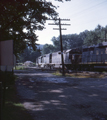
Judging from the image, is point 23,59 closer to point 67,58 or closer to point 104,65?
point 67,58

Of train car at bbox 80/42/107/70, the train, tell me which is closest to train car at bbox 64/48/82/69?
the train

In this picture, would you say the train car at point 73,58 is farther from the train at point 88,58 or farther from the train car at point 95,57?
the train car at point 95,57

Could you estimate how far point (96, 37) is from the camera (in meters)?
83.9

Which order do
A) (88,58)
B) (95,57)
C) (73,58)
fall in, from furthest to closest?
1. (73,58)
2. (88,58)
3. (95,57)

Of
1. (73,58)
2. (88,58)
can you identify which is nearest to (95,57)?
(88,58)

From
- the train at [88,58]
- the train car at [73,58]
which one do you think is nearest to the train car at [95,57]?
the train at [88,58]

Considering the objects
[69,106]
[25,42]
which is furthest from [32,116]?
[25,42]

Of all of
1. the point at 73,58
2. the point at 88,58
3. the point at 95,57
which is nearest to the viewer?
the point at 95,57

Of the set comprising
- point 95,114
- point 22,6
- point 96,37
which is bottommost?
point 95,114

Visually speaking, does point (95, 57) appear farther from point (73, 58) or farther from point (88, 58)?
point (73, 58)

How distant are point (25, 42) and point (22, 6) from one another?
23.7ft

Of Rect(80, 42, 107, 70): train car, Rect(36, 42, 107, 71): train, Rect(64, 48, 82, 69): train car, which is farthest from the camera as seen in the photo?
Rect(64, 48, 82, 69): train car

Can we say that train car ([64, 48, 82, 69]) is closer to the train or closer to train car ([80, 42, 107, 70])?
the train

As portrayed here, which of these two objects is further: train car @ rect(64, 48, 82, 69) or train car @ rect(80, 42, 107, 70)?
train car @ rect(64, 48, 82, 69)
